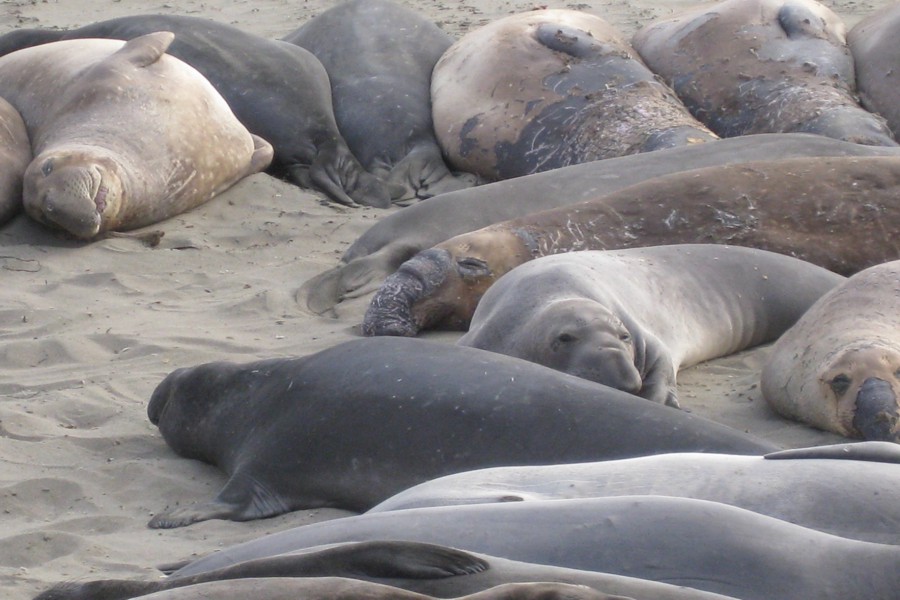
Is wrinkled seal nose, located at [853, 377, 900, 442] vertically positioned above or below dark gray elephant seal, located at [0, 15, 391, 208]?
above

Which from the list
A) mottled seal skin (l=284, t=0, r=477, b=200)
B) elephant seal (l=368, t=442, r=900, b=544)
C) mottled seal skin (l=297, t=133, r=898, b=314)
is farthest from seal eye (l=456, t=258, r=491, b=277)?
elephant seal (l=368, t=442, r=900, b=544)

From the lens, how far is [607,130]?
272 inches

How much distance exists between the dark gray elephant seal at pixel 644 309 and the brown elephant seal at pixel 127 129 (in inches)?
84.2

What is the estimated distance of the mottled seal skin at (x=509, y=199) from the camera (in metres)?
5.50

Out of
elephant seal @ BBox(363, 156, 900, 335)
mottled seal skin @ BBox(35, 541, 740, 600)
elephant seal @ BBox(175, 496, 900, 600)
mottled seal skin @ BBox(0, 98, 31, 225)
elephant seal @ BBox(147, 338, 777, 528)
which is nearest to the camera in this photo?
mottled seal skin @ BBox(35, 541, 740, 600)

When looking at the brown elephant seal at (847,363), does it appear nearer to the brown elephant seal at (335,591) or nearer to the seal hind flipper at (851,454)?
the seal hind flipper at (851,454)

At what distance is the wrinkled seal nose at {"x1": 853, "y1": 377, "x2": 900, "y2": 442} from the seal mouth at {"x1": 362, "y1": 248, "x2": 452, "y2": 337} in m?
1.65

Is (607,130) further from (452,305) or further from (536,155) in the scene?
(452,305)

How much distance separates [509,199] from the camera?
5.73 metres

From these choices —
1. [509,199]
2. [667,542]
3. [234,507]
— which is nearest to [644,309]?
[509,199]

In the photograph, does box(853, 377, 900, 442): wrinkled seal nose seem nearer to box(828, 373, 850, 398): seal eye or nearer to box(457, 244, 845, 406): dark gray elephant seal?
box(828, 373, 850, 398): seal eye

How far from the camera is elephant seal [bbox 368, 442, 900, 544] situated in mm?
2430

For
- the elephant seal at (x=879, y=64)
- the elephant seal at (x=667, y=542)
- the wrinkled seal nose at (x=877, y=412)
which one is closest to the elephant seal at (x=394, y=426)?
the wrinkled seal nose at (x=877, y=412)

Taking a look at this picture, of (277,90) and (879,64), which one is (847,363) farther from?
(277,90)
